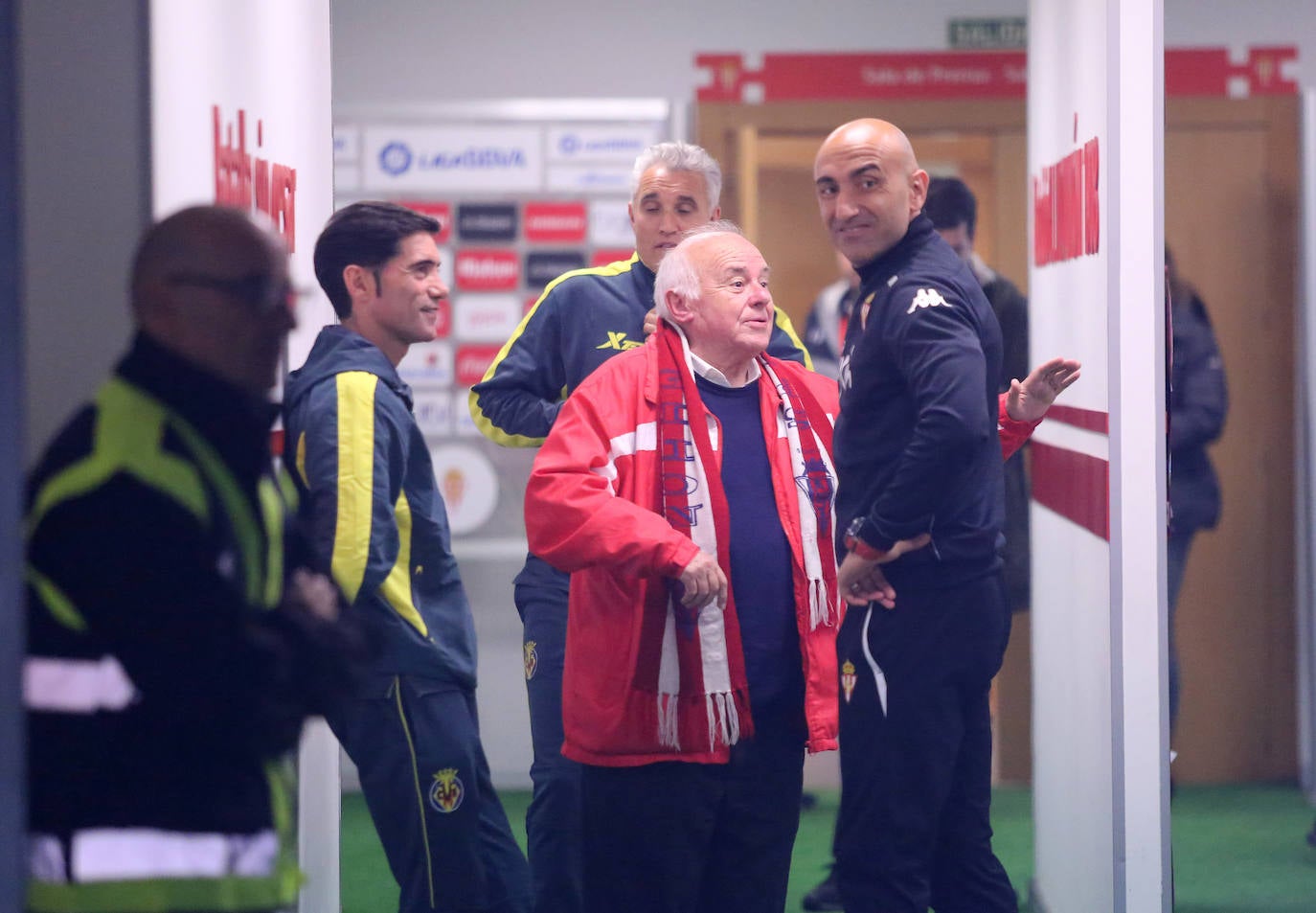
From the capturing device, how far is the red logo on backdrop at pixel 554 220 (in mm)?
5270

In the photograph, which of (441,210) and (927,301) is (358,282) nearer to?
(927,301)

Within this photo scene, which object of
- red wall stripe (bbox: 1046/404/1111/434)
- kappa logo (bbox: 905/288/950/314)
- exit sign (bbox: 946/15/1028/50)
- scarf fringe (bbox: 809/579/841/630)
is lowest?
scarf fringe (bbox: 809/579/841/630)

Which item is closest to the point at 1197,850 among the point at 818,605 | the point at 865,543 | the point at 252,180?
the point at 865,543

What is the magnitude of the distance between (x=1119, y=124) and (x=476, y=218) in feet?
9.53

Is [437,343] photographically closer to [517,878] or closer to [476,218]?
[476,218]

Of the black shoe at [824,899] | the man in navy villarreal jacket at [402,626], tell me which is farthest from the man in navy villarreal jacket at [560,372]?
the black shoe at [824,899]

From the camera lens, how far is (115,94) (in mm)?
1904

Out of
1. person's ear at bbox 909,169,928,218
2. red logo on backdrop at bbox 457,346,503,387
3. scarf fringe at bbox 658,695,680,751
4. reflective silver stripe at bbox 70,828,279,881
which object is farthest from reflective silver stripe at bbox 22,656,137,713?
red logo on backdrop at bbox 457,346,503,387

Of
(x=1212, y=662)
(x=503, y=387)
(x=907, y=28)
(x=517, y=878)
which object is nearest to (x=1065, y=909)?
(x=517, y=878)

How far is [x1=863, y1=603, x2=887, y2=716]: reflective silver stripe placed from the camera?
8.69ft

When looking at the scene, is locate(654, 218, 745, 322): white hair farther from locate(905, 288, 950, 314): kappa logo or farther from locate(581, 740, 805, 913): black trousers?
locate(581, 740, 805, 913): black trousers

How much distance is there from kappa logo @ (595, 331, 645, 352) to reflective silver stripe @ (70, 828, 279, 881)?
1.78 meters

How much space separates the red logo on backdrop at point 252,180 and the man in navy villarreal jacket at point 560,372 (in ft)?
1.74

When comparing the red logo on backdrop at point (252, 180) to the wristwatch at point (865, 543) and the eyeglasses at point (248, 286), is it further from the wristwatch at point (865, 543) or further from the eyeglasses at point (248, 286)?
the wristwatch at point (865, 543)
